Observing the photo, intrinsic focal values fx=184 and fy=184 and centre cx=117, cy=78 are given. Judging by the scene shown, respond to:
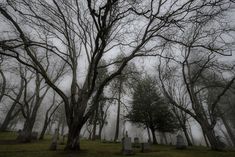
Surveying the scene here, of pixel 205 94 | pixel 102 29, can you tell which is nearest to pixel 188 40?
pixel 102 29

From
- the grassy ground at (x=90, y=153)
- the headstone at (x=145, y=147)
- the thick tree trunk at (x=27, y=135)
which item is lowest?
the grassy ground at (x=90, y=153)

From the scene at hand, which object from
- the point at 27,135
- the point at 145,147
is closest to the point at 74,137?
the point at 145,147

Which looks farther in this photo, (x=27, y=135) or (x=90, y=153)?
(x=27, y=135)

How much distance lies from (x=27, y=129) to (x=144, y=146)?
11.3m

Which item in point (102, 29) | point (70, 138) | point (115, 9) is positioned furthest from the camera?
point (70, 138)

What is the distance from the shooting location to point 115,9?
8.83 metres

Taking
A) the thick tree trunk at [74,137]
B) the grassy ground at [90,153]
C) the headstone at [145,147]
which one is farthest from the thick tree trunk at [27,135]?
the headstone at [145,147]

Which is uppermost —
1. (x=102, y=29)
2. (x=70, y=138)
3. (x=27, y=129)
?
(x=102, y=29)

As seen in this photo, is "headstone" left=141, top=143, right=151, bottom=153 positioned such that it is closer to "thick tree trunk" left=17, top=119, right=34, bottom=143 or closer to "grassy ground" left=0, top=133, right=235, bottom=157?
"grassy ground" left=0, top=133, right=235, bottom=157

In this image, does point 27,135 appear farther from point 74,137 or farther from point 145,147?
point 145,147

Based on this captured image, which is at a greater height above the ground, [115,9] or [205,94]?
[205,94]

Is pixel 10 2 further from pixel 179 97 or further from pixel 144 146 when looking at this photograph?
pixel 179 97

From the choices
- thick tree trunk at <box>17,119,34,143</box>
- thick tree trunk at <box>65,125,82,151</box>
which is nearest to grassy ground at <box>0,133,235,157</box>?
thick tree trunk at <box>65,125,82,151</box>

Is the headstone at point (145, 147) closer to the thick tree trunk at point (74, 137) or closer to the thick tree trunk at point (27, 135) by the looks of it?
the thick tree trunk at point (74, 137)
